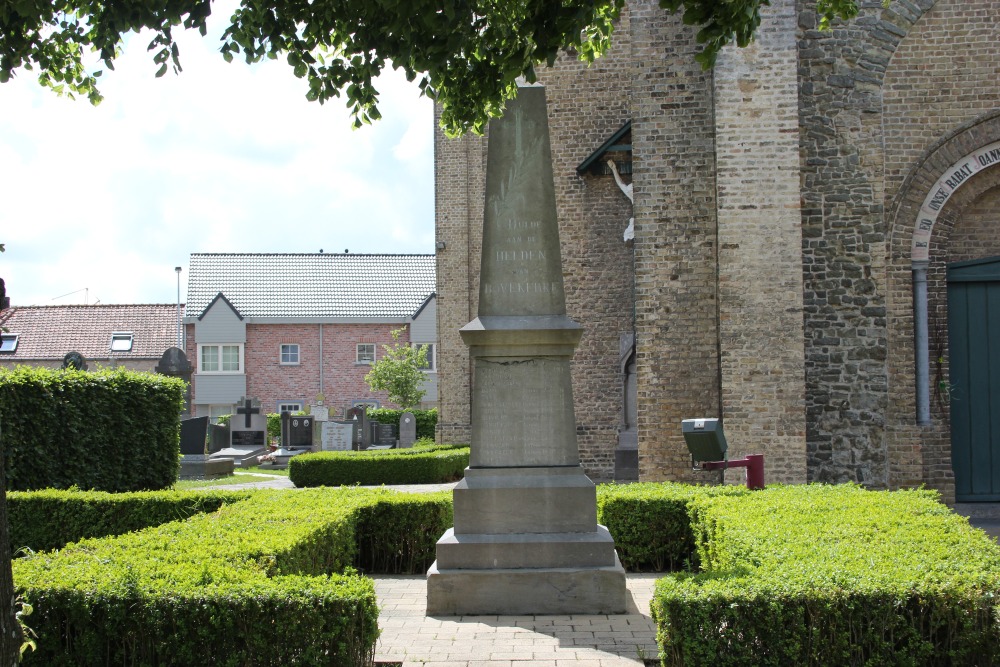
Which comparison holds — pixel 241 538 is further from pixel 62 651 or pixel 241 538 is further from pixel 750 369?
pixel 750 369

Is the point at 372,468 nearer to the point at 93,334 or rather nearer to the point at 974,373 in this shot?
the point at 974,373

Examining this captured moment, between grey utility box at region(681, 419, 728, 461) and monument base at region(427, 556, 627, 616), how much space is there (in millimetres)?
1600

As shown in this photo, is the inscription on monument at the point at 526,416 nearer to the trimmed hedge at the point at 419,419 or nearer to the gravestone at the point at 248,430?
the gravestone at the point at 248,430

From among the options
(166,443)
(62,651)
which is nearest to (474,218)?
(166,443)

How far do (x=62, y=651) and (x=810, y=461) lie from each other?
9.28 metres

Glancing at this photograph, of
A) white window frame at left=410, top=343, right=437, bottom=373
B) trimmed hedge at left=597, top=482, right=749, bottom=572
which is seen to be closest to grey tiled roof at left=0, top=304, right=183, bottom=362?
white window frame at left=410, top=343, right=437, bottom=373

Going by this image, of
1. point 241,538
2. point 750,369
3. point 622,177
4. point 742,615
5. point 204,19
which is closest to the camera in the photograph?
point 742,615

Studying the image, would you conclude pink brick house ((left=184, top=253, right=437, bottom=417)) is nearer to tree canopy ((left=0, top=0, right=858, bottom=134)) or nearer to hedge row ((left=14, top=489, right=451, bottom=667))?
tree canopy ((left=0, top=0, right=858, bottom=134))

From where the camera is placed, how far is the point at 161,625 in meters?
4.76

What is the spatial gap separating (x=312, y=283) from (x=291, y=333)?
9.97 feet

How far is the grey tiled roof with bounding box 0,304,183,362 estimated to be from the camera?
144 feet

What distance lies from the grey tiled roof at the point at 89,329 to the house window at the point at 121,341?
171 mm

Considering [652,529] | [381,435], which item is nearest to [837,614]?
[652,529]

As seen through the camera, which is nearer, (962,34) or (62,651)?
(62,651)
